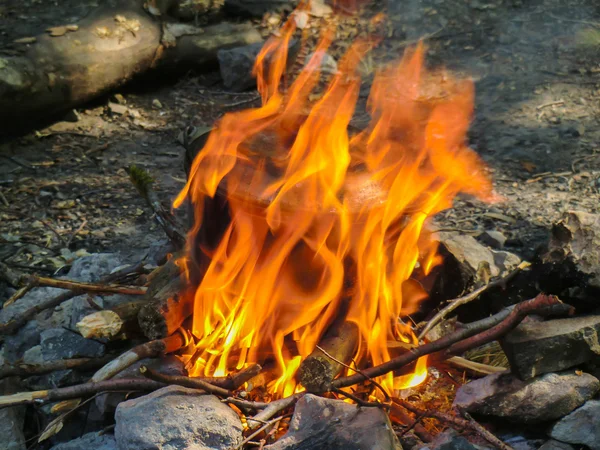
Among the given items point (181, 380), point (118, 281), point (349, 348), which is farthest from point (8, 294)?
point (349, 348)

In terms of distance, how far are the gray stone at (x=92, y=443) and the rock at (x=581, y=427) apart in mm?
1647

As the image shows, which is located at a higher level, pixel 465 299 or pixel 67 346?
pixel 465 299

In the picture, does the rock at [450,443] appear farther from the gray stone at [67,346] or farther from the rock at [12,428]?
the rock at [12,428]

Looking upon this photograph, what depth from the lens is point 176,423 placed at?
8.41 feet

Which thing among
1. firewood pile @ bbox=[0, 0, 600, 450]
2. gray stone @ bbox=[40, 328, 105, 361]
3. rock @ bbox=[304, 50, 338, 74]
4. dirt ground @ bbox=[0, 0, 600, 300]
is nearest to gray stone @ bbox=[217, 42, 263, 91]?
dirt ground @ bbox=[0, 0, 600, 300]

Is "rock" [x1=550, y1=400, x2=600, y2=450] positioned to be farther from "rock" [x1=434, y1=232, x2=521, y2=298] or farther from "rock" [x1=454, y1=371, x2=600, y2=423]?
"rock" [x1=434, y1=232, x2=521, y2=298]

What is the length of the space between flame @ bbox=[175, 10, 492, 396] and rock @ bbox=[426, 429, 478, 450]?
1.33 ft

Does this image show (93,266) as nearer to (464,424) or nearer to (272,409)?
(272,409)

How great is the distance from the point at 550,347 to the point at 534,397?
19 centimetres

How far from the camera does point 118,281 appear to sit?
378 cm

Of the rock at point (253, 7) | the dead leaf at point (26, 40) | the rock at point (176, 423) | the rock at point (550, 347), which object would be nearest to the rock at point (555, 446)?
the rock at point (550, 347)

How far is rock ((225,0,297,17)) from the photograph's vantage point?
7.58 meters

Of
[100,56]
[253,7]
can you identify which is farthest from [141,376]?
[253,7]

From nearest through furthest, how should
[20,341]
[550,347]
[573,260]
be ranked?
[550,347] < [573,260] < [20,341]
